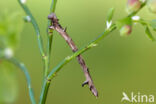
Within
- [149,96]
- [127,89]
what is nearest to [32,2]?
[127,89]

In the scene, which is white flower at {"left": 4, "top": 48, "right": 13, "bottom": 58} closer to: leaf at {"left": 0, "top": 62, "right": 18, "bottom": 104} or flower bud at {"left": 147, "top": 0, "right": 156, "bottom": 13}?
leaf at {"left": 0, "top": 62, "right": 18, "bottom": 104}

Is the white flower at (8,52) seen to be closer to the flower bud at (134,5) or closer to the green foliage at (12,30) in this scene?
the green foliage at (12,30)

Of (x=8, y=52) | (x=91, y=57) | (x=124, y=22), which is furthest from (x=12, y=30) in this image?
(x=91, y=57)

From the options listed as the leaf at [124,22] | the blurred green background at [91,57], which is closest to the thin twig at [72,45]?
the leaf at [124,22]

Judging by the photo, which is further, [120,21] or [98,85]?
[98,85]

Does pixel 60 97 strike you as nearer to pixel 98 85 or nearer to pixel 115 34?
pixel 98 85

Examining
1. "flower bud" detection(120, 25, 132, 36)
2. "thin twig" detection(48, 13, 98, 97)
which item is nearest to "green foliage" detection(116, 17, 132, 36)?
"flower bud" detection(120, 25, 132, 36)
